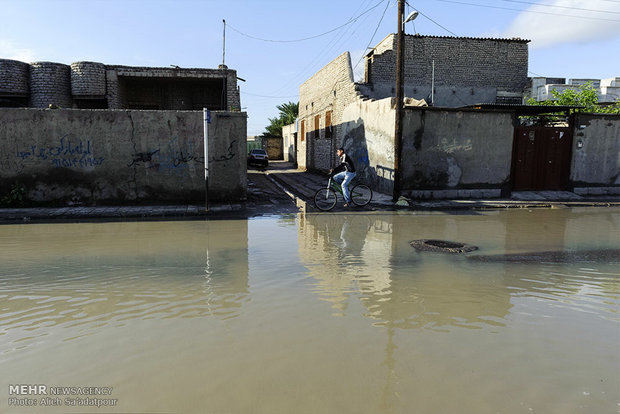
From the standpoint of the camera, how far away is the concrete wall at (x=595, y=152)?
50.3 ft

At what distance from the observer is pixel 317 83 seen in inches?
1010

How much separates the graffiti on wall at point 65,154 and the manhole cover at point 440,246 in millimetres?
9184

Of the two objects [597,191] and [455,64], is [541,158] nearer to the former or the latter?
[597,191]

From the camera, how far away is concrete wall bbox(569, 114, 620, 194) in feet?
50.3

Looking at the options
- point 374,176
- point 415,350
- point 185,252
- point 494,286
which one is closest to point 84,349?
point 415,350

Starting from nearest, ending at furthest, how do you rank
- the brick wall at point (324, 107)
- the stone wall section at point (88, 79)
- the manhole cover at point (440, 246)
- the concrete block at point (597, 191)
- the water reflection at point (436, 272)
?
1. the water reflection at point (436, 272)
2. the manhole cover at point (440, 246)
3. the concrete block at point (597, 191)
4. the stone wall section at point (88, 79)
5. the brick wall at point (324, 107)

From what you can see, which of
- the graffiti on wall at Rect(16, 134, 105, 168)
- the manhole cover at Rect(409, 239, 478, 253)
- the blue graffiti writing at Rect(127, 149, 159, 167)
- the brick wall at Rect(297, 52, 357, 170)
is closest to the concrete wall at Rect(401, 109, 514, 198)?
the brick wall at Rect(297, 52, 357, 170)

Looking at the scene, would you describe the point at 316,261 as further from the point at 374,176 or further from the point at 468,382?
the point at 374,176

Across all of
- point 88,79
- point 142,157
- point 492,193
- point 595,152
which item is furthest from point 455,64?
point 88,79

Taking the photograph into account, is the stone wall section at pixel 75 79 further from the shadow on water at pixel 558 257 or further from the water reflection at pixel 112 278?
the shadow on water at pixel 558 257

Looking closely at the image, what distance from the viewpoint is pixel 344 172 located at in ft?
39.0

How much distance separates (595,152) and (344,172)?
34.9 feet

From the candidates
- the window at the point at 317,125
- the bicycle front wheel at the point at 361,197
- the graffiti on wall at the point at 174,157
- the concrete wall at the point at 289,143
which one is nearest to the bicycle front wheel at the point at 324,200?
the bicycle front wheel at the point at 361,197

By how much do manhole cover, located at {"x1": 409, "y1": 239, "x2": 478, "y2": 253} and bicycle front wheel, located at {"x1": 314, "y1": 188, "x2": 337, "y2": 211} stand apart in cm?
447
